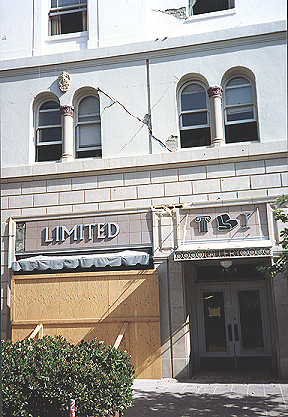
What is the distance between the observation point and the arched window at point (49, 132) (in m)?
14.4

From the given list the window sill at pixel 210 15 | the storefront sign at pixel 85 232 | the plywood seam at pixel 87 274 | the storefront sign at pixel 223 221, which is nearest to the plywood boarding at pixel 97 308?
the plywood seam at pixel 87 274

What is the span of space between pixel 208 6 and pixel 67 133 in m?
6.04

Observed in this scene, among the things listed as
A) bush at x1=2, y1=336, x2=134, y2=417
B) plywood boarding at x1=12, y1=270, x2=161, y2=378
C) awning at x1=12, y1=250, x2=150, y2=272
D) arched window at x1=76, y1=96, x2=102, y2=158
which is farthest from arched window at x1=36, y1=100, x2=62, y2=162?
bush at x1=2, y1=336, x2=134, y2=417

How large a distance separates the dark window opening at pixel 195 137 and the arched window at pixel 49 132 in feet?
13.1

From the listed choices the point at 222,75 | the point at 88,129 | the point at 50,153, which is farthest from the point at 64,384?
the point at 222,75

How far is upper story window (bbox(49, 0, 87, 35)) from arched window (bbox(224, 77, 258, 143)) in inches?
212

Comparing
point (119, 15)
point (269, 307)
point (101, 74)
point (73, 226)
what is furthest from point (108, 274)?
point (119, 15)

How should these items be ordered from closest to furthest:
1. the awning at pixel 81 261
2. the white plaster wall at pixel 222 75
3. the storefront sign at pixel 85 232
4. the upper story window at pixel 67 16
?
the awning at pixel 81 261 < the white plaster wall at pixel 222 75 < the storefront sign at pixel 85 232 < the upper story window at pixel 67 16

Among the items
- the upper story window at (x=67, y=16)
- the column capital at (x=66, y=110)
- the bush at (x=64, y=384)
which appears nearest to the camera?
the bush at (x=64, y=384)

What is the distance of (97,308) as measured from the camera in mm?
12789

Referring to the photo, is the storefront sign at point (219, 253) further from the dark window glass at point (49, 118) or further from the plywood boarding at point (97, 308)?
the dark window glass at point (49, 118)

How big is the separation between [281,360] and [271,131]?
6.39 metres

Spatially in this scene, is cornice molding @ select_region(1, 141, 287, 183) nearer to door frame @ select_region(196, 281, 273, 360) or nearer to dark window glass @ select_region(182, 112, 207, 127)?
dark window glass @ select_region(182, 112, 207, 127)

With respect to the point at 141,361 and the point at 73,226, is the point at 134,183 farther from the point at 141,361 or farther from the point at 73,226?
the point at 141,361
